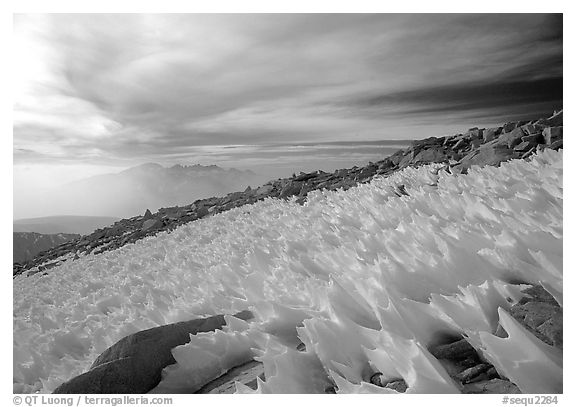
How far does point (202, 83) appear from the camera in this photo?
3092 millimetres

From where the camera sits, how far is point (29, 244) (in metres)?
3.35

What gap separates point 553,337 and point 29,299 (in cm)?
312

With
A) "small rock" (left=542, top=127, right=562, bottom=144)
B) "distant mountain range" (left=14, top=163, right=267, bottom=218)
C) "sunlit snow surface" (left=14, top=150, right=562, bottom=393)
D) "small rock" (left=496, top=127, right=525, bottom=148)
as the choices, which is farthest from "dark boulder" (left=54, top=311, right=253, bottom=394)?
"small rock" (left=496, top=127, right=525, bottom=148)

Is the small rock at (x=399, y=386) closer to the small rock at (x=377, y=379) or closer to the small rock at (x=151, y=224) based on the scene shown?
the small rock at (x=377, y=379)

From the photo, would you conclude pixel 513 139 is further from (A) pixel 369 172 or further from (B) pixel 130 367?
(B) pixel 130 367

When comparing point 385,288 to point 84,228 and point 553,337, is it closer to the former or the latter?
point 553,337

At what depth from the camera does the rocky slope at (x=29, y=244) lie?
3.01 m

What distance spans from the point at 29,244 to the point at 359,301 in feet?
8.87

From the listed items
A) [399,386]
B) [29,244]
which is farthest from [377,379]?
[29,244]

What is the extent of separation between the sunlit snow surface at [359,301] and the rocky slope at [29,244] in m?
0.22

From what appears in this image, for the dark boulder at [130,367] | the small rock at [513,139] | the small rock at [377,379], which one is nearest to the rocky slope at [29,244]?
the dark boulder at [130,367]

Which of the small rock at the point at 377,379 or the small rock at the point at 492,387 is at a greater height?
the small rock at the point at 492,387

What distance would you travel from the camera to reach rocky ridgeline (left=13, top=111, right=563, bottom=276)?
4121 millimetres
